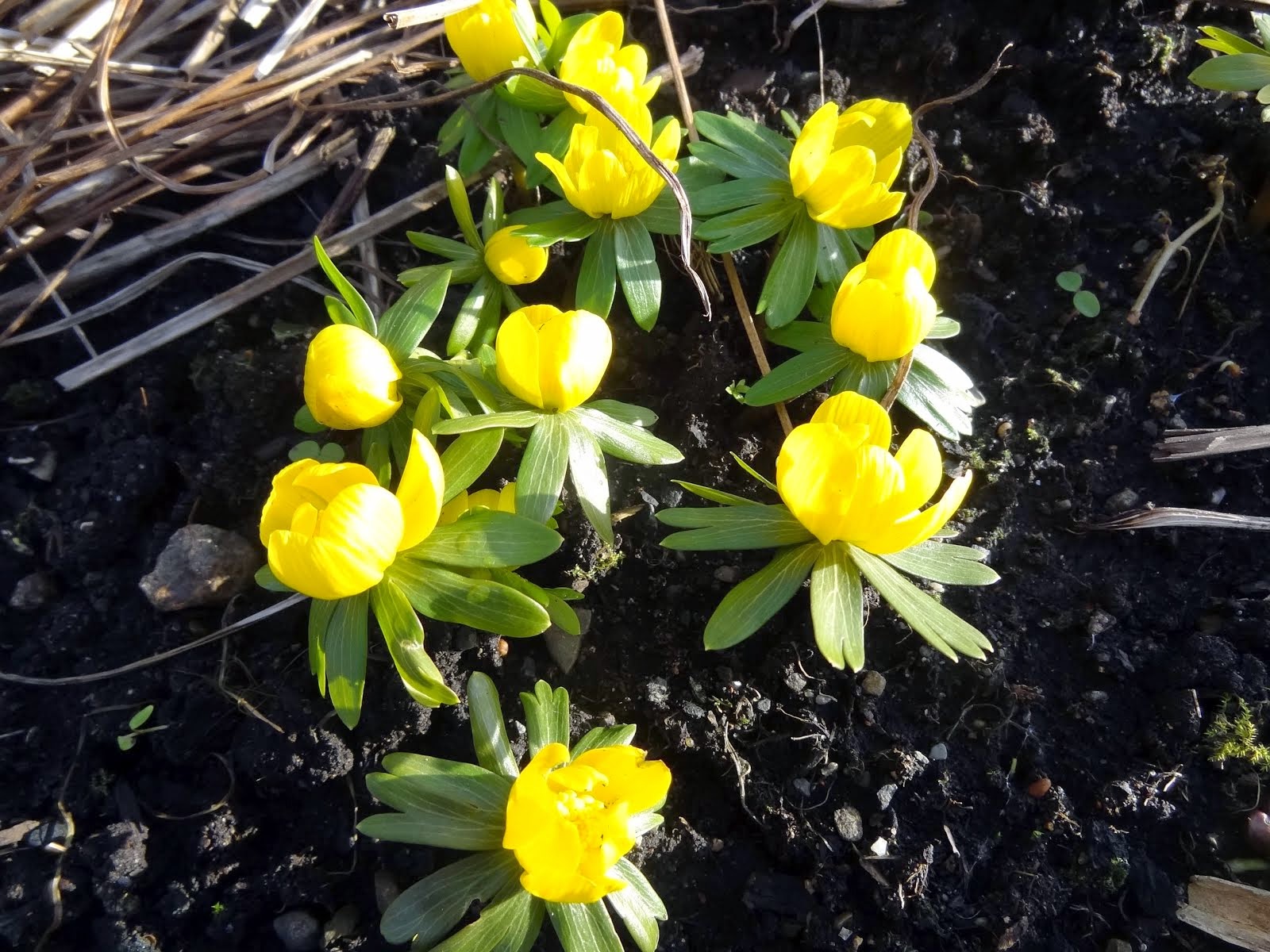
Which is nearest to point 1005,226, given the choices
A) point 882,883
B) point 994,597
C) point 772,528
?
point 994,597

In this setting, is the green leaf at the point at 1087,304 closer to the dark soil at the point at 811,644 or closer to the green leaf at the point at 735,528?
the dark soil at the point at 811,644

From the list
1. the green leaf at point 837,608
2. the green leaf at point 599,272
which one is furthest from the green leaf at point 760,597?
the green leaf at point 599,272

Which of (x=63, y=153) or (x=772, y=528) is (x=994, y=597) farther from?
(x=63, y=153)

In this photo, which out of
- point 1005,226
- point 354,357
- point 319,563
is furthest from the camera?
point 1005,226

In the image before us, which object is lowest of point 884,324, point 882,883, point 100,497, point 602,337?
point 882,883

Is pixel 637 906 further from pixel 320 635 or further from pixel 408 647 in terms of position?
pixel 320 635

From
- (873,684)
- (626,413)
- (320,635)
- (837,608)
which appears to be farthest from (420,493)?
(873,684)
